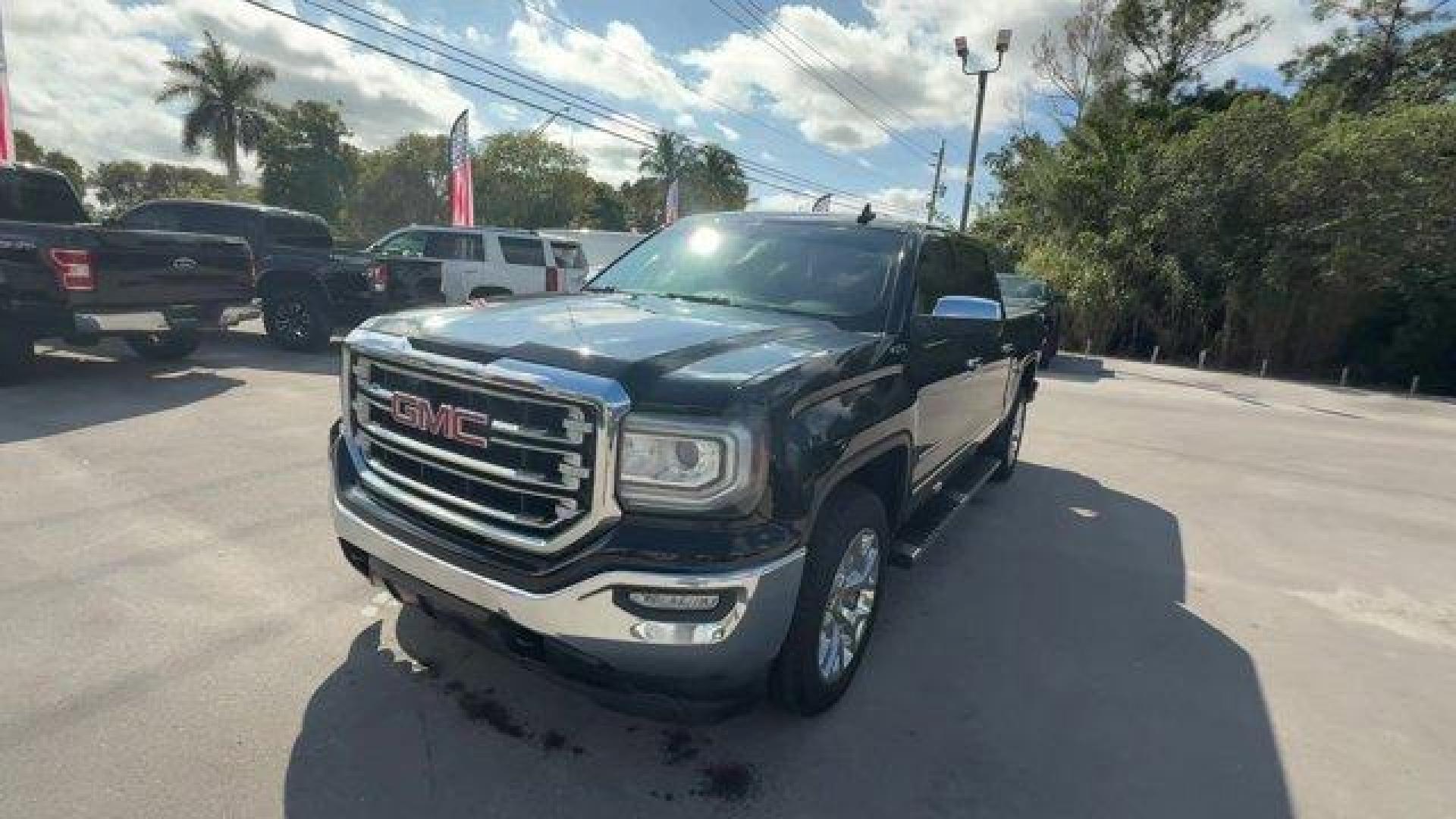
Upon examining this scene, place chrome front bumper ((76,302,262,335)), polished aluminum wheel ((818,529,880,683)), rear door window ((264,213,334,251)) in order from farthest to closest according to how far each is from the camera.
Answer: rear door window ((264,213,334,251))
chrome front bumper ((76,302,262,335))
polished aluminum wheel ((818,529,880,683))

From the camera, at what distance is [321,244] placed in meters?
11.4

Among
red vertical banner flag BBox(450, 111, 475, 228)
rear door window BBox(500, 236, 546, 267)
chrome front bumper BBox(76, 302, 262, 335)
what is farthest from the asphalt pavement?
red vertical banner flag BBox(450, 111, 475, 228)

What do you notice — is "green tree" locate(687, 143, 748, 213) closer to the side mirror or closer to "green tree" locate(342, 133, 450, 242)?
"green tree" locate(342, 133, 450, 242)

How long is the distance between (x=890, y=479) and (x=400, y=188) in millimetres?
60860

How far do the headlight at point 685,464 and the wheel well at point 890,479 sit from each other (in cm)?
96

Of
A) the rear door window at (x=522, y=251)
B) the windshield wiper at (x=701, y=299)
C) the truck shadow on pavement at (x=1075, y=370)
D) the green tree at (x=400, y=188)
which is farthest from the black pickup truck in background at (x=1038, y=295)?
the green tree at (x=400, y=188)

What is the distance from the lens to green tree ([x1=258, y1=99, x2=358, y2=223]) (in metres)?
47.8

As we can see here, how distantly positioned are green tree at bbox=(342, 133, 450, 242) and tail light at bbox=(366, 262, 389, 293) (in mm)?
49644

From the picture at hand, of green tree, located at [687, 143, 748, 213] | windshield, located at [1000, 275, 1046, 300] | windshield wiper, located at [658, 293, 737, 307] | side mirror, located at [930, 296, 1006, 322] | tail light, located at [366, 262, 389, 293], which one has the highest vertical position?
green tree, located at [687, 143, 748, 213]

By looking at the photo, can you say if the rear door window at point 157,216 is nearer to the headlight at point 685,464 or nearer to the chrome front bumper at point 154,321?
the chrome front bumper at point 154,321

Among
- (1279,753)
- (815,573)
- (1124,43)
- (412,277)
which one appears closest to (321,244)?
(412,277)

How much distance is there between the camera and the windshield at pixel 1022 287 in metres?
14.8

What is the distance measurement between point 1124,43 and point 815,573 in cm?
3374

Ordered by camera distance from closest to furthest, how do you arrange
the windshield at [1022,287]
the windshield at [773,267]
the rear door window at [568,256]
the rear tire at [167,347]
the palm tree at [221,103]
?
the windshield at [773,267] < the rear tire at [167,347] < the rear door window at [568,256] < the windshield at [1022,287] < the palm tree at [221,103]
